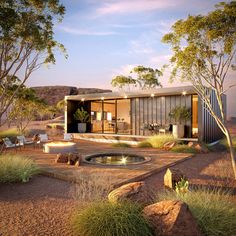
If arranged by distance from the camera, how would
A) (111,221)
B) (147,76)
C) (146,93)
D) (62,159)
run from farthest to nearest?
(147,76) → (146,93) → (62,159) → (111,221)

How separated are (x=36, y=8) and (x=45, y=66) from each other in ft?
6.48

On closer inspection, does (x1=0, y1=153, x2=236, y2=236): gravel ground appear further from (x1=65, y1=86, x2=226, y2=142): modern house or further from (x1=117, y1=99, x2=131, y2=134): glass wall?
(x1=117, y1=99, x2=131, y2=134): glass wall

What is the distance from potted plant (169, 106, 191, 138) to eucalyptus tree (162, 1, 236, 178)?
5318 mm

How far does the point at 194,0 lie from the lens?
8578 mm

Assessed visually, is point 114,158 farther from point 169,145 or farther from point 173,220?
point 173,220

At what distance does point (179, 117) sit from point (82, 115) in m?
6.89

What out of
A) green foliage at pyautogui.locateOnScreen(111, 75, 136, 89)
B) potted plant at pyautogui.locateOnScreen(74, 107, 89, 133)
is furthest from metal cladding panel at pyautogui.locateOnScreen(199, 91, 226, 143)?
green foliage at pyautogui.locateOnScreen(111, 75, 136, 89)

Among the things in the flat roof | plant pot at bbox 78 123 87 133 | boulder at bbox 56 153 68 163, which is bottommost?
boulder at bbox 56 153 68 163

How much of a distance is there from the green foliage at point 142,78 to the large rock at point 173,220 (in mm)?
29651

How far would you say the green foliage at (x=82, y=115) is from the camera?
54.2 feet

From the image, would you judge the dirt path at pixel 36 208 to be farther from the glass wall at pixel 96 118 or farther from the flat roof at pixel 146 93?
the glass wall at pixel 96 118

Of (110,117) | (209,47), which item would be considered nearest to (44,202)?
(209,47)

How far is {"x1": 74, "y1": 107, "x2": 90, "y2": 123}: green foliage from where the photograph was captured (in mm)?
16531

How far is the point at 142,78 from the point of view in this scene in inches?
1278
